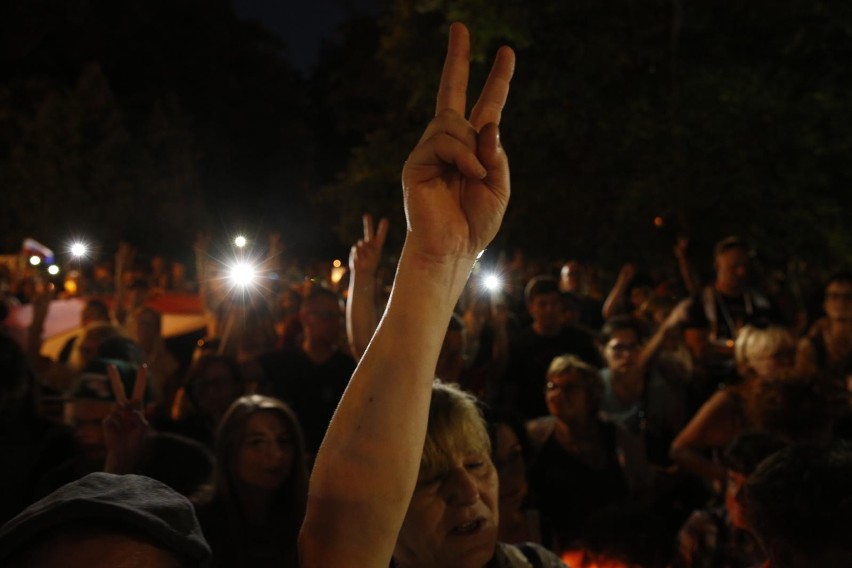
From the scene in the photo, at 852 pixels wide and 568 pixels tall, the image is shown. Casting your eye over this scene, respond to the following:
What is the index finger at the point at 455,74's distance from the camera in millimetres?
1653

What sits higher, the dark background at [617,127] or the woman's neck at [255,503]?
the dark background at [617,127]

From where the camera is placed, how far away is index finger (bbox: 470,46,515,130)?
168 cm

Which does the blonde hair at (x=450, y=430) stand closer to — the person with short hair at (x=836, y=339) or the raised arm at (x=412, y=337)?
the raised arm at (x=412, y=337)

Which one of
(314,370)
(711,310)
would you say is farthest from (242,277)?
(711,310)

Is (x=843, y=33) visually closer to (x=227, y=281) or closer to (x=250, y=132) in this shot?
(x=227, y=281)

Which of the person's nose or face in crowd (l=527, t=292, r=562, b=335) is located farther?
face in crowd (l=527, t=292, r=562, b=335)

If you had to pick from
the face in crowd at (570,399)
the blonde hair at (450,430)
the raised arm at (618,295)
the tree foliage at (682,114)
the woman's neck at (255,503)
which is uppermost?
the tree foliage at (682,114)

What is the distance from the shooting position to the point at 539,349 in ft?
20.0

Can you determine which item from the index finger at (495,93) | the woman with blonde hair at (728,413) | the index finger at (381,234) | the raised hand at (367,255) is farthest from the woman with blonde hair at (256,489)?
the woman with blonde hair at (728,413)

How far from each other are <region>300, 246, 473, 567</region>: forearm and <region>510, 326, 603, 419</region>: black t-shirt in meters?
4.28

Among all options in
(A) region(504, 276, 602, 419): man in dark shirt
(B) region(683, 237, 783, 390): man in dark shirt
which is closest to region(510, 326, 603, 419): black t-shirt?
(A) region(504, 276, 602, 419): man in dark shirt

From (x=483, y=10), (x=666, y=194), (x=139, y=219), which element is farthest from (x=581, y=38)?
(x=139, y=219)

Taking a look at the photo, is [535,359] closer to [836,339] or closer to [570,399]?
[570,399]

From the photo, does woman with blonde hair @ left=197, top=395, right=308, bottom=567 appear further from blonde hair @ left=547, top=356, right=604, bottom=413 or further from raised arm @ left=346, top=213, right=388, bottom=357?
blonde hair @ left=547, top=356, right=604, bottom=413
